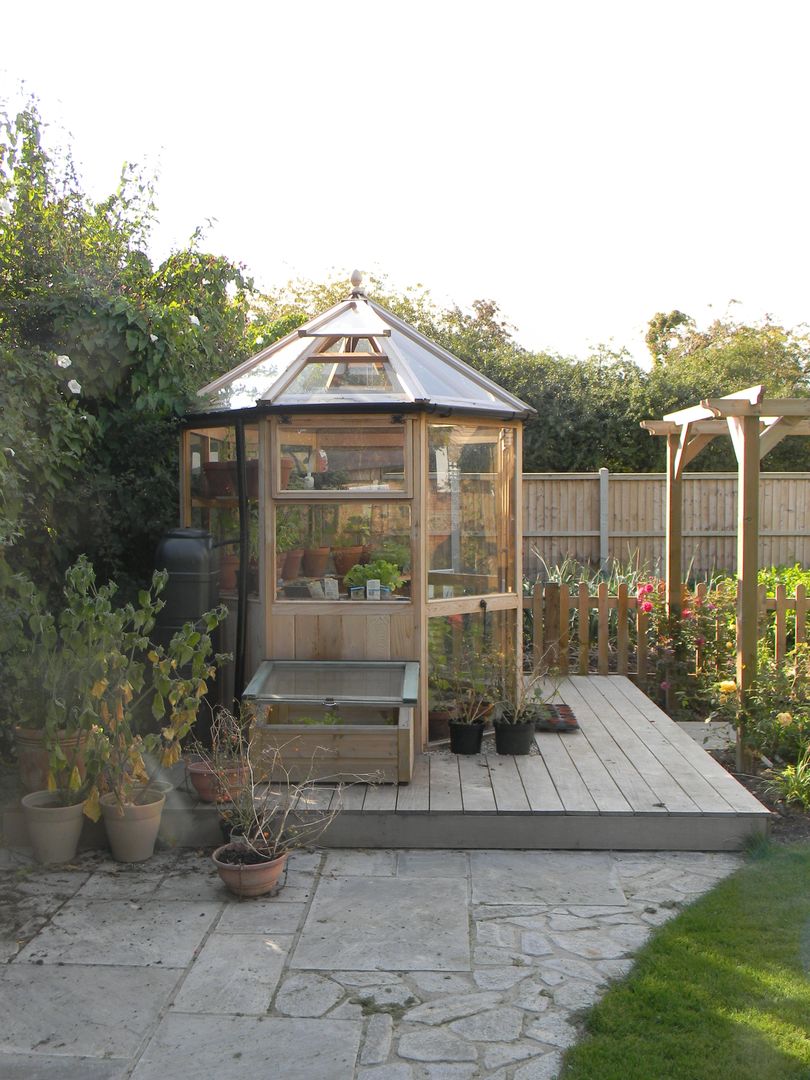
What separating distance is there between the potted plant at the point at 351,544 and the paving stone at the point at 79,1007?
2750 millimetres

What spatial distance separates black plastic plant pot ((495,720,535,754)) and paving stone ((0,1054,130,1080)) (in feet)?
10.4

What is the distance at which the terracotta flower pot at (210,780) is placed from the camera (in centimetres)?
476

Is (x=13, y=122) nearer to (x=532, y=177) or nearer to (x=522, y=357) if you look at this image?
(x=532, y=177)

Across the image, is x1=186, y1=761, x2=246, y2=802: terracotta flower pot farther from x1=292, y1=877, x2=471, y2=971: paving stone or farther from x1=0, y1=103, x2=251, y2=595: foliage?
x1=0, y1=103, x2=251, y2=595: foliage

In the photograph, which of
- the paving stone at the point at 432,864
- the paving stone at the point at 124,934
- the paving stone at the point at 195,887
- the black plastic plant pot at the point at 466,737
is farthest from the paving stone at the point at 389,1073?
the black plastic plant pot at the point at 466,737

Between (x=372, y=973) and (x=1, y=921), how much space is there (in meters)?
1.55

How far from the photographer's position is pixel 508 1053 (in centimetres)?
302

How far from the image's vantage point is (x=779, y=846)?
4723mm

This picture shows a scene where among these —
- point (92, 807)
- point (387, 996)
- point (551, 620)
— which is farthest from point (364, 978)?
point (551, 620)

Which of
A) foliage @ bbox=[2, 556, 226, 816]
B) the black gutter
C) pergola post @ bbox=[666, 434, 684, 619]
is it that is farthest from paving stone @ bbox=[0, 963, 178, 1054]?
pergola post @ bbox=[666, 434, 684, 619]

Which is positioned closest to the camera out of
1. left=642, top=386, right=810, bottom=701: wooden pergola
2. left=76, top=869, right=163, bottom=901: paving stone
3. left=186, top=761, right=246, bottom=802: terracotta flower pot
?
left=76, top=869, right=163, bottom=901: paving stone

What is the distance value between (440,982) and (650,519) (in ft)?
30.2

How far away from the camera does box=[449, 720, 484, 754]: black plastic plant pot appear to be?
579 centimetres

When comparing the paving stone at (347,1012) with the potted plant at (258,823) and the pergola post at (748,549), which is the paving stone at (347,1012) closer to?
the potted plant at (258,823)
